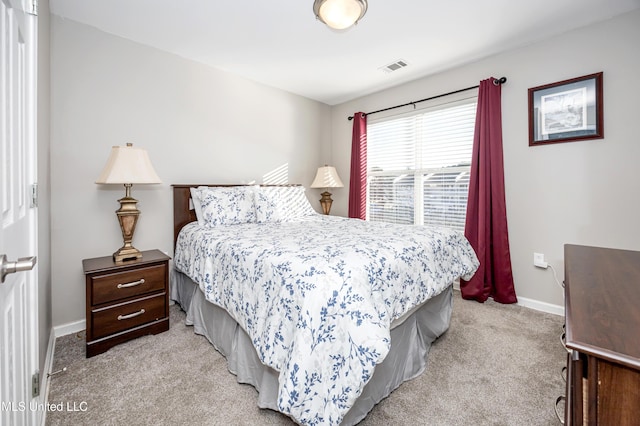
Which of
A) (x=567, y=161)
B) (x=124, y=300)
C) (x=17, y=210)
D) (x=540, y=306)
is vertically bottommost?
(x=540, y=306)

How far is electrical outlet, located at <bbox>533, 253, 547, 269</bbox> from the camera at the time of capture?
266 cm

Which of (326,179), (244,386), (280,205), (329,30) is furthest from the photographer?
(326,179)

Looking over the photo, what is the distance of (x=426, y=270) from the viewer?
5.80ft

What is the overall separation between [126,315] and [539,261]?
3525mm

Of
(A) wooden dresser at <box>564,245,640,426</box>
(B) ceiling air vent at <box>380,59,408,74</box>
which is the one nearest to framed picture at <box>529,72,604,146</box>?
(B) ceiling air vent at <box>380,59,408,74</box>

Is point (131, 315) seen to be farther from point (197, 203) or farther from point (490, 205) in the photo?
point (490, 205)

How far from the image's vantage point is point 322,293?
1185 millimetres

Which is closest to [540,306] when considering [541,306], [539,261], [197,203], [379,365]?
[541,306]

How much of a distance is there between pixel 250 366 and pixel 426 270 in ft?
3.90

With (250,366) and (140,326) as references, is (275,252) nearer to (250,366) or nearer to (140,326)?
(250,366)

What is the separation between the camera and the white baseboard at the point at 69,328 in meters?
2.23

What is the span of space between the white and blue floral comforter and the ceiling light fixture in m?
1.43

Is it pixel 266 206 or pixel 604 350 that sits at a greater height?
pixel 266 206

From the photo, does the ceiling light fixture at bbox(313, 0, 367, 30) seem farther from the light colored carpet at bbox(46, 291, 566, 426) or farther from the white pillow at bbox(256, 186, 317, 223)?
the light colored carpet at bbox(46, 291, 566, 426)
